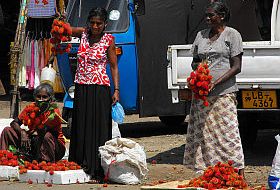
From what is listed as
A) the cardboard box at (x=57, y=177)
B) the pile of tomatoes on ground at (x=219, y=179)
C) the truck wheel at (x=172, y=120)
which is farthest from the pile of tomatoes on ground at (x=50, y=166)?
the truck wheel at (x=172, y=120)

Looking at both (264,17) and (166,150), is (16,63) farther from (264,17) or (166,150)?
(264,17)

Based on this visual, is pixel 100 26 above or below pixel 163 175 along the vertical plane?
above

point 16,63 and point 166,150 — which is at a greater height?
point 16,63

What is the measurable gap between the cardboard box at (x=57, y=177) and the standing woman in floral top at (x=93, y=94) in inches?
4.7

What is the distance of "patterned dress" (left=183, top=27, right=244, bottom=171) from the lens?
27.2 ft

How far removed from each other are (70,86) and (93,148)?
13.3ft

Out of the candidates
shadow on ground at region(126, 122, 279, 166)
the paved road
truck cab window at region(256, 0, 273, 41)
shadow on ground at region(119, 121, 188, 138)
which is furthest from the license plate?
shadow on ground at region(119, 121, 188, 138)

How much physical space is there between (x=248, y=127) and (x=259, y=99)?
144cm

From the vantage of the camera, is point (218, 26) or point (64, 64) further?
point (64, 64)

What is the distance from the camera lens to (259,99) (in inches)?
375

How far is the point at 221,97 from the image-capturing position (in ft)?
27.3

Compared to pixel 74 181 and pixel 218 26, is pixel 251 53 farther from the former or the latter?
pixel 74 181

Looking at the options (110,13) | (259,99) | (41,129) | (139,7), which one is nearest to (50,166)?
(41,129)

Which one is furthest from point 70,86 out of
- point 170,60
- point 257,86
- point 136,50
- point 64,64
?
point 257,86
